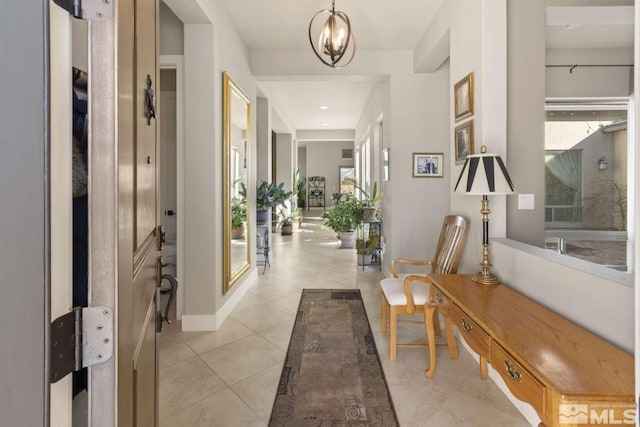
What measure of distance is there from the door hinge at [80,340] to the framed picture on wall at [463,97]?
2684 mm

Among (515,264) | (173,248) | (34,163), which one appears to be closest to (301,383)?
(515,264)

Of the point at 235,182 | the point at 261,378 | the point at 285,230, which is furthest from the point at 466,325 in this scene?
the point at 285,230

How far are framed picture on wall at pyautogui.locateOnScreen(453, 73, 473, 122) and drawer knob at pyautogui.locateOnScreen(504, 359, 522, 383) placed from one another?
194cm

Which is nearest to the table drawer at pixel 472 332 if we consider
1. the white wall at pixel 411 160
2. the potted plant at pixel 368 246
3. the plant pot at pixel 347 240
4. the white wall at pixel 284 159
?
the white wall at pixel 411 160

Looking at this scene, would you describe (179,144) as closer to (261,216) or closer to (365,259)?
(261,216)

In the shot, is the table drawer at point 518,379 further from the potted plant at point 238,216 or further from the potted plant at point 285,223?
the potted plant at point 285,223

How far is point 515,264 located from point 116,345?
6.94 ft

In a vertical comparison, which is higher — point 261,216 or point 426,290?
point 261,216

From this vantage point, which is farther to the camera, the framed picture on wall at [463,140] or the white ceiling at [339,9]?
the white ceiling at [339,9]

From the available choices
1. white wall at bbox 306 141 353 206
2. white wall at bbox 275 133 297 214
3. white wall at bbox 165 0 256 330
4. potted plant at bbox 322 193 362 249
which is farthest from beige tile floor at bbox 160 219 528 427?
white wall at bbox 306 141 353 206

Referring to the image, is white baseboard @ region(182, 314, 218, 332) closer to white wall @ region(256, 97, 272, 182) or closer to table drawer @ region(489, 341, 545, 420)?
table drawer @ region(489, 341, 545, 420)

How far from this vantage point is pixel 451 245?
2.63 meters

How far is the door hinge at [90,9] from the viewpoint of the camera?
1.89 ft

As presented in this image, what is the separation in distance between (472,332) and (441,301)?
473mm
